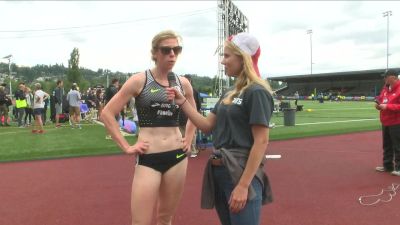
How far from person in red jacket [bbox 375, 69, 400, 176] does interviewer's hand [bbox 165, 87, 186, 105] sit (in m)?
5.93

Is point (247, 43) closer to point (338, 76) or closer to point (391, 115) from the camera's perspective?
point (391, 115)

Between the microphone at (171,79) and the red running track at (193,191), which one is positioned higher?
the microphone at (171,79)

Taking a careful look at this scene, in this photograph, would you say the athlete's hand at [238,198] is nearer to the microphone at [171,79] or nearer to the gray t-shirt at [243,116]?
the gray t-shirt at [243,116]

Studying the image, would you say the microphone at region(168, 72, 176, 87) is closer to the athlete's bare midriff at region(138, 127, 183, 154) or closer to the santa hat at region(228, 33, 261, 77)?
the athlete's bare midriff at region(138, 127, 183, 154)


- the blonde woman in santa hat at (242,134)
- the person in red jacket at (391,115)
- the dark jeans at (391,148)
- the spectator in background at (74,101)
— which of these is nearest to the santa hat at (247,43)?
the blonde woman in santa hat at (242,134)

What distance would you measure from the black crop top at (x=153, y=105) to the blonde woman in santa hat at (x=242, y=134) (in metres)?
0.59

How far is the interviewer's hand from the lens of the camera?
302cm

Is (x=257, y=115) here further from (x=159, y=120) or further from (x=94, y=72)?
(x=94, y=72)

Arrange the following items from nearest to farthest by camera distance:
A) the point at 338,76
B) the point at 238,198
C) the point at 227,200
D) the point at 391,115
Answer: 1. the point at 238,198
2. the point at 227,200
3. the point at 391,115
4. the point at 338,76

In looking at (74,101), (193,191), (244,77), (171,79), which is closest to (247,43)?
(244,77)

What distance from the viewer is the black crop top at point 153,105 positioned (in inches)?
129

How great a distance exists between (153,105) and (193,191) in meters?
3.93

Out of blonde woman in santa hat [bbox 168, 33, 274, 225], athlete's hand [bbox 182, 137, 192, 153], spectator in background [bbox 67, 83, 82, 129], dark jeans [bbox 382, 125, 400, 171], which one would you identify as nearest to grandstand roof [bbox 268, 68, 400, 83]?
spectator in background [bbox 67, 83, 82, 129]

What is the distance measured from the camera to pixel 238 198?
261 cm
